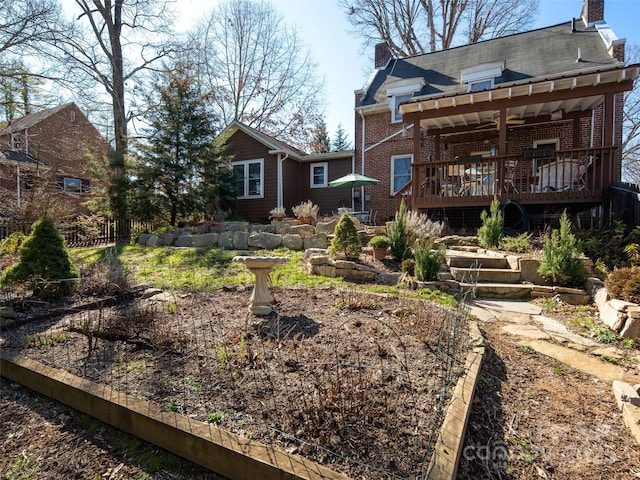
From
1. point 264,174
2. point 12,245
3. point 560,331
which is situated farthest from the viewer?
point 264,174

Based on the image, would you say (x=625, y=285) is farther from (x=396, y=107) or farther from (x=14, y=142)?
(x=14, y=142)

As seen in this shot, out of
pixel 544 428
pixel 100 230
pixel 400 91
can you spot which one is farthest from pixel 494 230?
pixel 100 230

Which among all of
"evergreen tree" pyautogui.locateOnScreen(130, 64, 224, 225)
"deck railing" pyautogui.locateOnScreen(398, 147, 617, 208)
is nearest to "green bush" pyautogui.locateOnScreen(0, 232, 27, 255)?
"evergreen tree" pyautogui.locateOnScreen(130, 64, 224, 225)

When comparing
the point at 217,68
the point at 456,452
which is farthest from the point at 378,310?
the point at 217,68

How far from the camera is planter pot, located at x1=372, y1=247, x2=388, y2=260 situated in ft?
20.5

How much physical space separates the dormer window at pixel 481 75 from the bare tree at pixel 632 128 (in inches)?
450

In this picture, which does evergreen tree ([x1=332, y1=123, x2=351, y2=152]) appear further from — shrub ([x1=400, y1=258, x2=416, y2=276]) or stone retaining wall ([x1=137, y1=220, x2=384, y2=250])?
shrub ([x1=400, y1=258, x2=416, y2=276])

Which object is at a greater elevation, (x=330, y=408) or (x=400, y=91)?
(x=400, y=91)

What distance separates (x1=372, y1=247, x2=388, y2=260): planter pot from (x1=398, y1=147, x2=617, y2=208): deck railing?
9.27 feet

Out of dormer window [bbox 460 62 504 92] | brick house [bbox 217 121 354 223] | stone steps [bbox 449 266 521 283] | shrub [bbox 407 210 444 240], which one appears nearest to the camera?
→ stone steps [bbox 449 266 521 283]

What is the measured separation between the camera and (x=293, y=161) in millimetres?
14430

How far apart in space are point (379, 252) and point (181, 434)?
485cm

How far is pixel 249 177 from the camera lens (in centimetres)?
1439

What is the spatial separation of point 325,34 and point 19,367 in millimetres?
16409
